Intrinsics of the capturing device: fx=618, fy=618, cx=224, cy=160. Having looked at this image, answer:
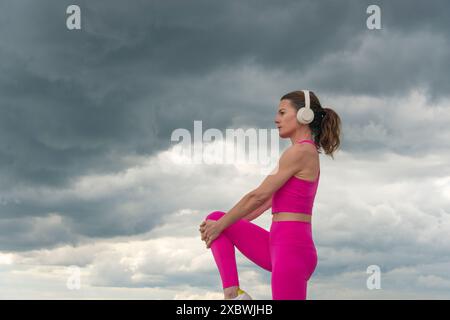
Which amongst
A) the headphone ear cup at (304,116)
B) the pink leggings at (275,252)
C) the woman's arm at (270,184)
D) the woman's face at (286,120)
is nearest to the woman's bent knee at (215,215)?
the pink leggings at (275,252)

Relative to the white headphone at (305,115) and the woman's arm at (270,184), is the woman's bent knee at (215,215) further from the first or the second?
the white headphone at (305,115)

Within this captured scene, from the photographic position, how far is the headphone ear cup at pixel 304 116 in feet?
25.0

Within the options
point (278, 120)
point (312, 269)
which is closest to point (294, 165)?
point (278, 120)

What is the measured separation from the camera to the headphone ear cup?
763 centimetres

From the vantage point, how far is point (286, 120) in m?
7.73

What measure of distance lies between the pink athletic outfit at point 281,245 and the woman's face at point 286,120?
31 cm

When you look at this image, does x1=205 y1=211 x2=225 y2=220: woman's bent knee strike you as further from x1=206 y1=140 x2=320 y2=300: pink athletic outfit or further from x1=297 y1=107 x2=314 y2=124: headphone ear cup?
x1=297 y1=107 x2=314 y2=124: headphone ear cup
